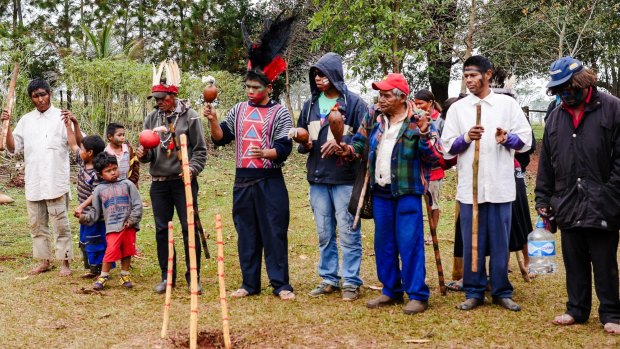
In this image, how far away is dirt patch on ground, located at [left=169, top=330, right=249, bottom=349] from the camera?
199 inches

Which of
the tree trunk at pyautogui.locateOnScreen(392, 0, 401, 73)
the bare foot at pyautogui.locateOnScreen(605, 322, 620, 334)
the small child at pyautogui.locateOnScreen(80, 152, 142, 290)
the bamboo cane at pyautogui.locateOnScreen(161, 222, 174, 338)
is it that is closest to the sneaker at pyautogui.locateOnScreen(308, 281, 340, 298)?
the bamboo cane at pyautogui.locateOnScreen(161, 222, 174, 338)

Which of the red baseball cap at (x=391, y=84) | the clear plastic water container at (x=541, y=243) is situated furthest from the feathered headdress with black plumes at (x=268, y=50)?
the clear plastic water container at (x=541, y=243)

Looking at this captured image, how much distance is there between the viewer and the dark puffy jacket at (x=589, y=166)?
509cm

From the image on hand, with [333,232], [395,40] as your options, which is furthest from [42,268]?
[395,40]

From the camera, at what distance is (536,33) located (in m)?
22.3

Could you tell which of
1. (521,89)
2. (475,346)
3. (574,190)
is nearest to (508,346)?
(475,346)

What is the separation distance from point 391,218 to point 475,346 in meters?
1.43

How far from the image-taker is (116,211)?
7.08 m

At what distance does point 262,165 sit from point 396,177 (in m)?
1.30

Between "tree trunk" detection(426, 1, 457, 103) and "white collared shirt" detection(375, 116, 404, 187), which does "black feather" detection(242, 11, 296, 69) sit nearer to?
"white collared shirt" detection(375, 116, 404, 187)

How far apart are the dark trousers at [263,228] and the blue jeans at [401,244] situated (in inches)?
36.7

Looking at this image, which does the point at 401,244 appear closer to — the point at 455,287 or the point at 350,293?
the point at 350,293

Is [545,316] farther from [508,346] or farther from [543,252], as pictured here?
[508,346]

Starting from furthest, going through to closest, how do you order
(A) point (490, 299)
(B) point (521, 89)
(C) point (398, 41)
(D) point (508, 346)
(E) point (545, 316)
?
(B) point (521, 89) < (C) point (398, 41) < (A) point (490, 299) < (E) point (545, 316) < (D) point (508, 346)
